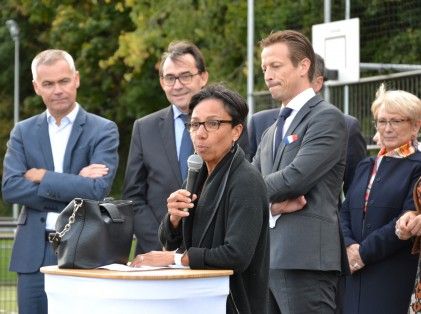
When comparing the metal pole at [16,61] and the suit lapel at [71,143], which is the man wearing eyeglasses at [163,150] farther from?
the metal pole at [16,61]

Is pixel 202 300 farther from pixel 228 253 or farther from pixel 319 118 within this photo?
pixel 319 118

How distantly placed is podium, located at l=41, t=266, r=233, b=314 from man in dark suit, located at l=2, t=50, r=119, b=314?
2.16 m

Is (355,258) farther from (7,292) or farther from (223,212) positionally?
(7,292)

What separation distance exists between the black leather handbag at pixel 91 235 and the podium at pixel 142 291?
176mm

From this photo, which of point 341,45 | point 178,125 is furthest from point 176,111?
point 341,45

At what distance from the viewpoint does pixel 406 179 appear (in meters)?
7.72

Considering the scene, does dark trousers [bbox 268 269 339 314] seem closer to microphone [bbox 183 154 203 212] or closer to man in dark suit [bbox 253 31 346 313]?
man in dark suit [bbox 253 31 346 313]

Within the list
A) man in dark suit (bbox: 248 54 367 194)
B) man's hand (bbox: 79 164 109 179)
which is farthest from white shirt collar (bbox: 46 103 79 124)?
man in dark suit (bbox: 248 54 367 194)

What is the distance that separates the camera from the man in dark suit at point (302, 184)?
6770mm

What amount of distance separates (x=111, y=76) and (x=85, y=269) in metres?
33.9

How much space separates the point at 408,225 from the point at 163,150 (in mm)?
1595

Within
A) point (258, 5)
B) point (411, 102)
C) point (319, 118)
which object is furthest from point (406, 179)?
point (258, 5)

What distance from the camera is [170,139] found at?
792cm

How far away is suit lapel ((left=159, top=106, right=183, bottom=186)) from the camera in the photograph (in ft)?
25.6
